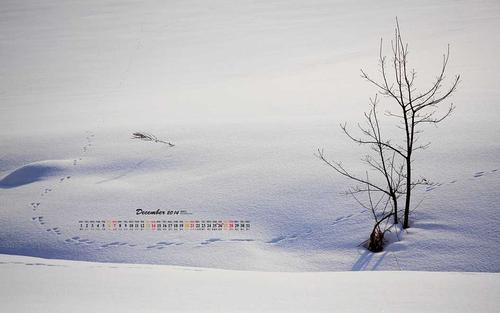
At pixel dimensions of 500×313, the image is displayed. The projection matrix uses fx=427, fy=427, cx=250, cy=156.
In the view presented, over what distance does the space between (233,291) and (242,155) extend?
8.99 feet

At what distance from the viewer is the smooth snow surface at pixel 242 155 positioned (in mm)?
3836

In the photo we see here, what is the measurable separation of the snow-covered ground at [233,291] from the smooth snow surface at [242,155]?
0.07 meters

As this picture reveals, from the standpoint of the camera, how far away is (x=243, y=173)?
492 cm

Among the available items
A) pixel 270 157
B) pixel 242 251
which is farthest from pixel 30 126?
pixel 242 251

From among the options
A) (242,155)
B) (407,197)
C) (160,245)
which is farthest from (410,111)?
(160,245)

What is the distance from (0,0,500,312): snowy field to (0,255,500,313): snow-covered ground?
0.02 meters

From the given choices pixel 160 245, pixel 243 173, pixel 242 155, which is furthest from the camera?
pixel 242 155

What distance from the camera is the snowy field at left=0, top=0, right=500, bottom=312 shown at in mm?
3204

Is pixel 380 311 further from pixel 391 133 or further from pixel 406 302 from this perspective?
pixel 391 133

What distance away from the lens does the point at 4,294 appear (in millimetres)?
2623

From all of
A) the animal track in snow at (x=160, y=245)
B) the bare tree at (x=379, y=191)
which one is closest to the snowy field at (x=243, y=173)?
the animal track in snow at (x=160, y=245)
